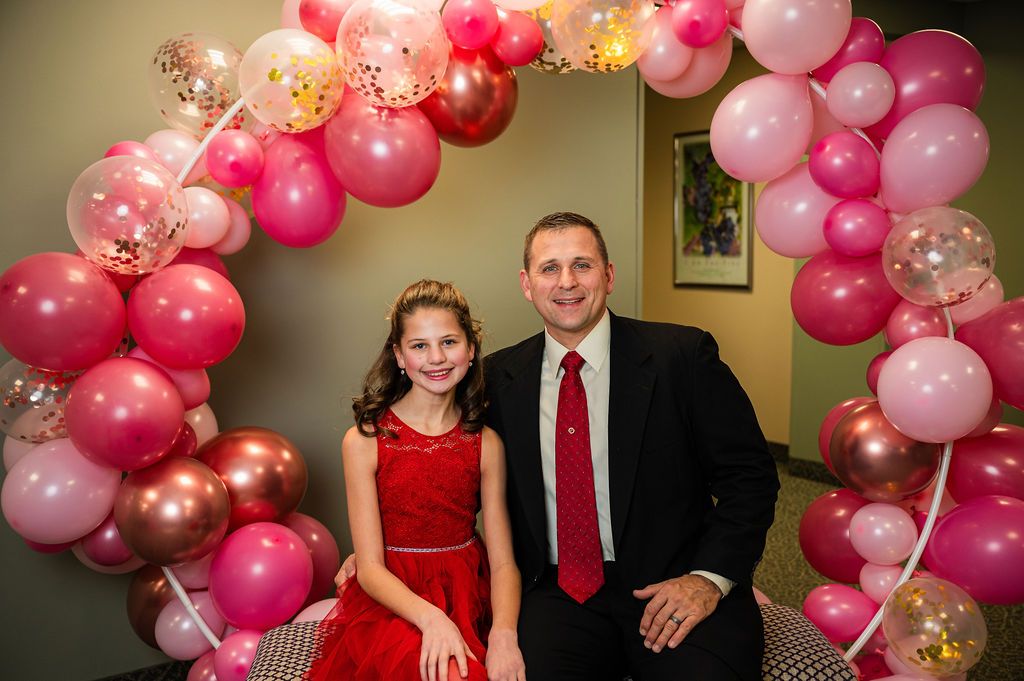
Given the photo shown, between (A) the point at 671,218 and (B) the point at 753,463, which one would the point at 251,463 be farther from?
(A) the point at 671,218

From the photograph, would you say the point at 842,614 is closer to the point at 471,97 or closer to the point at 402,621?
the point at 402,621

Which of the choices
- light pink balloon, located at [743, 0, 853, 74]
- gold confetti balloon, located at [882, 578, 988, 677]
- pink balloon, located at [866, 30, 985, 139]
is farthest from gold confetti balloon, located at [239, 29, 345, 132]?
gold confetti balloon, located at [882, 578, 988, 677]

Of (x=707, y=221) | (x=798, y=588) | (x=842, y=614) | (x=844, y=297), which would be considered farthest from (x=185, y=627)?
(x=707, y=221)

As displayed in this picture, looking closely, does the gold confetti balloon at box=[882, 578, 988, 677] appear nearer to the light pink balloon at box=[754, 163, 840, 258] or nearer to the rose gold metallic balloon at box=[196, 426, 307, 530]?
the light pink balloon at box=[754, 163, 840, 258]

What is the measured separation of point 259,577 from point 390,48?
140cm

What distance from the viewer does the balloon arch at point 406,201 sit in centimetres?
202

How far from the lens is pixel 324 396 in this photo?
3105 mm

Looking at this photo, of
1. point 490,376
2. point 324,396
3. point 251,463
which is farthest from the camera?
point 324,396

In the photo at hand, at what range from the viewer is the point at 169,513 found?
6.92 feet

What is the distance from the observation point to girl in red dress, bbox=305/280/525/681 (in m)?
1.93

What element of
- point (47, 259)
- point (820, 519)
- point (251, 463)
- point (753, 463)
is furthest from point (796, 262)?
point (47, 259)

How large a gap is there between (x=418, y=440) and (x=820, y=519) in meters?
1.23

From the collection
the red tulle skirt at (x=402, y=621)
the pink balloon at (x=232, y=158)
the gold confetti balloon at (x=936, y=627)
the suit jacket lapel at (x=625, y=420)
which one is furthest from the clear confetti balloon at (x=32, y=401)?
the gold confetti balloon at (x=936, y=627)

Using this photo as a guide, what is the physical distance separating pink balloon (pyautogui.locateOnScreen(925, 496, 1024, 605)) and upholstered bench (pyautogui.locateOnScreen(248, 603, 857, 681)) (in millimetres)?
406
